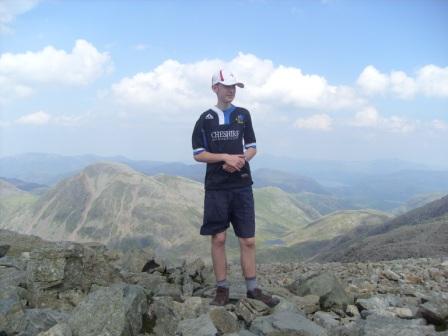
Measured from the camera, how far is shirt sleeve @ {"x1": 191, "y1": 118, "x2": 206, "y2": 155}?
899 cm

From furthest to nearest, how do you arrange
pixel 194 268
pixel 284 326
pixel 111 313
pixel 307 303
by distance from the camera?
pixel 194 268 < pixel 307 303 < pixel 284 326 < pixel 111 313

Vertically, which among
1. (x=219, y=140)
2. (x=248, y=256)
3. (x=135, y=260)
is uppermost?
(x=219, y=140)

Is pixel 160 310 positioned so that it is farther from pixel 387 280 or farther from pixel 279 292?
pixel 387 280


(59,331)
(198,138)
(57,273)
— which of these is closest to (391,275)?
(198,138)

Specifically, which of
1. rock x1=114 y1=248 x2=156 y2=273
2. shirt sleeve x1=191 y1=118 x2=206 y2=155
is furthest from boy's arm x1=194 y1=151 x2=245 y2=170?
rock x1=114 y1=248 x2=156 y2=273

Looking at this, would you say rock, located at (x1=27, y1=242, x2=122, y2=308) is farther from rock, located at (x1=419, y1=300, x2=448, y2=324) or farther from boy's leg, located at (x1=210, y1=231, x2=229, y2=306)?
rock, located at (x1=419, y1=300, x2=448, y2=324)

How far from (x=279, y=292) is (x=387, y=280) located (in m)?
4.99

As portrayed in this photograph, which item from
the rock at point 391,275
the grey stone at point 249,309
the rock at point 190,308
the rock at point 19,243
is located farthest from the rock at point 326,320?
the rock at point 19,243

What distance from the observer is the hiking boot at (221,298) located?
8930 mm

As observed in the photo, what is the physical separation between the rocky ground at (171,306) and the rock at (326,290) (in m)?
0.02

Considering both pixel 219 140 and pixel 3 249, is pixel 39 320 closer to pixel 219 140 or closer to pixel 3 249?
pixel 219 140

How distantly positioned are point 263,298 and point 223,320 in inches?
59.8

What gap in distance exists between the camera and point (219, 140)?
29.6 feet

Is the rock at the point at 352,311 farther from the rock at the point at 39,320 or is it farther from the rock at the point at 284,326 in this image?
the rock at the point at 39,320
